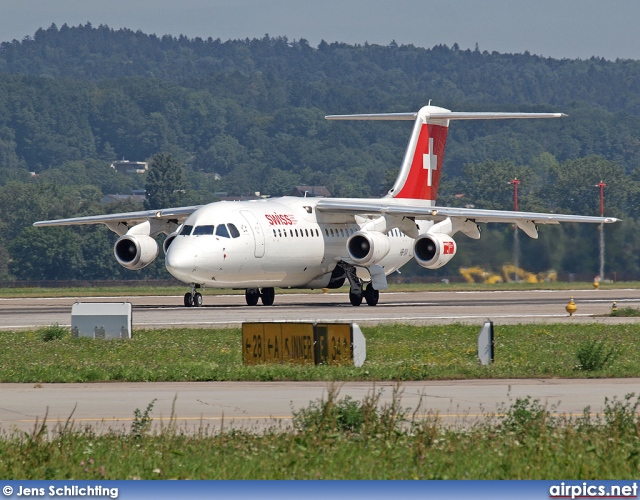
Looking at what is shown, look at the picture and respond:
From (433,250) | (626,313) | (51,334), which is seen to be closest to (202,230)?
(433,250)

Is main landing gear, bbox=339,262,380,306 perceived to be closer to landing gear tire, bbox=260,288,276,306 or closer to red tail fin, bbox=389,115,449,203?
landing gear tire, bbox=260,288,276,306

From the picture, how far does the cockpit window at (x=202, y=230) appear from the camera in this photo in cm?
4025

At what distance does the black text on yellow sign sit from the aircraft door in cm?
1788

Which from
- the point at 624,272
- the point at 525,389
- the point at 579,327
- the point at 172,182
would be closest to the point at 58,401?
the point at 525,389

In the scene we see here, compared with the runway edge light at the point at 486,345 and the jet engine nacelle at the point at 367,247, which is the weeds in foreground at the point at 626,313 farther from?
the runway edge light at the point at 486,345

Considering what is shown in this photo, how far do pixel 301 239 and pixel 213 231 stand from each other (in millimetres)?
4183

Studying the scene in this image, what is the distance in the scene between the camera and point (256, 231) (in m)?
41.5

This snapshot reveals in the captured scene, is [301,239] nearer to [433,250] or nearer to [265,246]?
[265,246]

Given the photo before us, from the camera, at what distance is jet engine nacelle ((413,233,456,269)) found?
42.7m

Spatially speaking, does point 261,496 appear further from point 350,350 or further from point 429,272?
point 429,272

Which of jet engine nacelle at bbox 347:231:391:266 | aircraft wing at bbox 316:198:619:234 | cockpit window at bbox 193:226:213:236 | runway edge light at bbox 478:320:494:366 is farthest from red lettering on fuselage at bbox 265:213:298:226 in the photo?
runway edge light at bbox 478:320:494:366

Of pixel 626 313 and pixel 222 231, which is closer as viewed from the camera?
pixel 626 313

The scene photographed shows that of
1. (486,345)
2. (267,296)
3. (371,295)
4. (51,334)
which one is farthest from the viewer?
(267,296)

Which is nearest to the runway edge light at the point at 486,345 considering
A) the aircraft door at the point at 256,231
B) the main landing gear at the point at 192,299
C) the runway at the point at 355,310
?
the runway at the point at 355,310
